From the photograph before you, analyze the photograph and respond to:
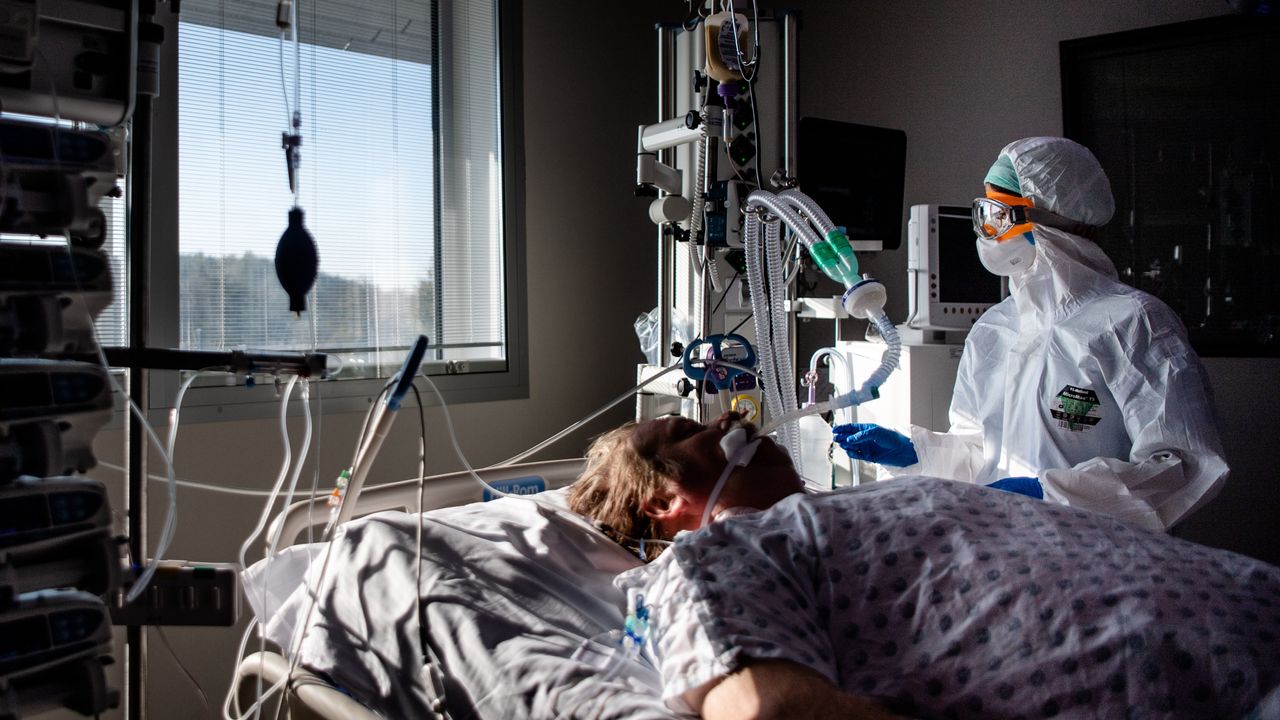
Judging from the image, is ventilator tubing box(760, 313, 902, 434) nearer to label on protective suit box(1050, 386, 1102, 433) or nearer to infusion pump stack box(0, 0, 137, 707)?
label on protective suit box(1050, 386, 1102, 433)

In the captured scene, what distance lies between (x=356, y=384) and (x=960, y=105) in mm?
2290

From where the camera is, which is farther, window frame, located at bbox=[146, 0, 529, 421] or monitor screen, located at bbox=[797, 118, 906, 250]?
monitor screen, located at bbox=[797, 118, 906, 250]

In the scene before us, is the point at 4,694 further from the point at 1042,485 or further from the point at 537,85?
the point at 537,85

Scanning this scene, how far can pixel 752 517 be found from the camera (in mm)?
1193

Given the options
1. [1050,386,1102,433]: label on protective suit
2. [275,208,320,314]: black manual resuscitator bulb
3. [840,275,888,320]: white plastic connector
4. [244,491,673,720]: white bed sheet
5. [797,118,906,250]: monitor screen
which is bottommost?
[244,491,673,720]: white bed sheet

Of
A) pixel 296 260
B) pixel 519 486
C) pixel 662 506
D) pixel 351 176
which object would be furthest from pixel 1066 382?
pixel 351 176

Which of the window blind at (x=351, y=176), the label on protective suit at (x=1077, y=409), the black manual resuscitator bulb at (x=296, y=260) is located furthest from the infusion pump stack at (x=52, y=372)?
the label on protective suit at (x=1077, y=409)

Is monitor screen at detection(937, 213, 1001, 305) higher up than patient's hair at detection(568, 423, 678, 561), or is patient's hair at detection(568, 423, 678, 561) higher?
monitor screen at detection(937, 213, 1001, 305)

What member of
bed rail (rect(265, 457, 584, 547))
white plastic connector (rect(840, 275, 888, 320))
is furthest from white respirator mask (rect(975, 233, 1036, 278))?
bed rail (rect(265, 457, 584, 547))

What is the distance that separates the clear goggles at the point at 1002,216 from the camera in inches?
77.5

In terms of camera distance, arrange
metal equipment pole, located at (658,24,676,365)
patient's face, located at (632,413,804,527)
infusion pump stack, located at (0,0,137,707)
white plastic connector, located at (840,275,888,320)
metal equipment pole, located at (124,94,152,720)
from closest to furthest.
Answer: infusion pump stack, located at (0,0,137,707)
metal equipment pole, located at (124,94,152,720)
white plastic connector, located at (840,275,888,320)
patient's face, located at (632,413,804,527)
metal equipment pole, located at (658,24,676,365)

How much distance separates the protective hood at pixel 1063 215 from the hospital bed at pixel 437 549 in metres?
1.11

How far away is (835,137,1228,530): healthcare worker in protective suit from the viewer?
165 centimetres

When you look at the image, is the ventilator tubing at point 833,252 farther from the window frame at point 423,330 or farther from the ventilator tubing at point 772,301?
the window frame at point 423,330
